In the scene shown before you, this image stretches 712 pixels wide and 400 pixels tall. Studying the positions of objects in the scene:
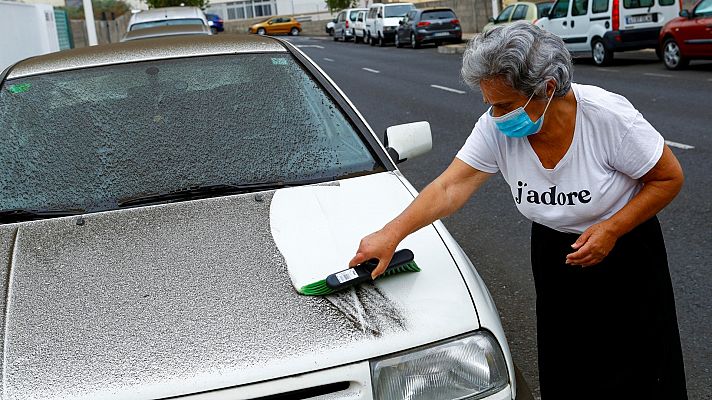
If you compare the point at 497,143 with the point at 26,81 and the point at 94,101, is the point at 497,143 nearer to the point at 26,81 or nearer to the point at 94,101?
the point at 94,101

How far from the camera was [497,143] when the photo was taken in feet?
9.55

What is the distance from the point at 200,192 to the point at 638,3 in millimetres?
17964

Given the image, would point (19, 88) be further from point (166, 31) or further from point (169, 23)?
point (169, 23)

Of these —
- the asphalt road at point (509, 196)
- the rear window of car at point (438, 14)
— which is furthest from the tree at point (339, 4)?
the asphalt road at point (509, 196)

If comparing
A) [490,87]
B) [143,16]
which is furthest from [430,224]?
[143,16]

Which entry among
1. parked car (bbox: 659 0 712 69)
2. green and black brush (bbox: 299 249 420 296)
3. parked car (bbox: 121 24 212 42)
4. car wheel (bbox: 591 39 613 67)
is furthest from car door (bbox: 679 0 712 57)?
green and black brush (bbox: 299 249 420 296)

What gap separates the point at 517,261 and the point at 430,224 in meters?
2.98

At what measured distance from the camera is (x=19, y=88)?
12.8 ft

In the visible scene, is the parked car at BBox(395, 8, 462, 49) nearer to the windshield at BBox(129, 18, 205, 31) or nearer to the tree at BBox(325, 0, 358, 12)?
the windshield at BBox(129, 18, 205, 31)

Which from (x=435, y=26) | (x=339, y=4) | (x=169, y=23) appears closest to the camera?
(x=169, y=23)

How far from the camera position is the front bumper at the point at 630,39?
766 inches

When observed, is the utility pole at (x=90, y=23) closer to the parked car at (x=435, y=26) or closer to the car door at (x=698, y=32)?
the parked car at (x=435, y=26)

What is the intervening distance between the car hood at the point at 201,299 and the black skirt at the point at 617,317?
393 mm

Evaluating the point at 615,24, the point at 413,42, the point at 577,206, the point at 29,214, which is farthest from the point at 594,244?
the point at 413,42
